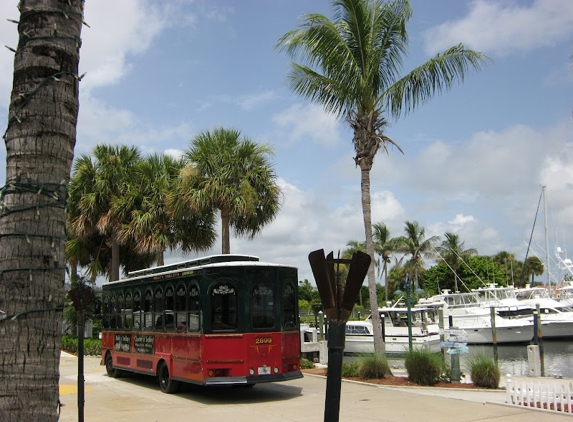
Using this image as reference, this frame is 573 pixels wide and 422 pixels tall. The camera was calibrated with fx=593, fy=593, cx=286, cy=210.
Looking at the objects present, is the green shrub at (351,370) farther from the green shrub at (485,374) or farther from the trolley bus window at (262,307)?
the trolley bus window at (262,307)

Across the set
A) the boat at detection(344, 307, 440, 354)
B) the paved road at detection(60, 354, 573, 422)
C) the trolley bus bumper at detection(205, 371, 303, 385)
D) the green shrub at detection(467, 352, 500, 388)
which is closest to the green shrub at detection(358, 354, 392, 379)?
the paved road at detection(60, 354, 573, 422)

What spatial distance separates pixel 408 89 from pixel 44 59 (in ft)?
46.1

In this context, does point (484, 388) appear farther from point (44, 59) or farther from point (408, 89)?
point (44, 59)

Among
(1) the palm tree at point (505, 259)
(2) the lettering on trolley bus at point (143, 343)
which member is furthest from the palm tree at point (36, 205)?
(1) the palm tree at point (505, 259)

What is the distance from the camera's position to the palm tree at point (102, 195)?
1009 inches

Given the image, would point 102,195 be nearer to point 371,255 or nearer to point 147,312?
point 147,312

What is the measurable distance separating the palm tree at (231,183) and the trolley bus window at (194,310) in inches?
278

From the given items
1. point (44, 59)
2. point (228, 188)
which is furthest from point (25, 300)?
point (228, 188)

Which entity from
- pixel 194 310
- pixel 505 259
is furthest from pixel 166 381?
pixel 505 259

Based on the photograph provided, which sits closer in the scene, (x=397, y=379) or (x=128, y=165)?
(x=397, y=379)

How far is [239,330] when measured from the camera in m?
13.3

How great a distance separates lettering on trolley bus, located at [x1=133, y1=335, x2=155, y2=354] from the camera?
615 inches

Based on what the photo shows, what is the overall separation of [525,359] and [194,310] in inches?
965

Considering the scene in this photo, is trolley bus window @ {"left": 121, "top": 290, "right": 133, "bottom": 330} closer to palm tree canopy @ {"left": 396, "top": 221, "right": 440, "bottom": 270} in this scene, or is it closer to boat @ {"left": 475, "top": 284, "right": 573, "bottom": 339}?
boat @ {"left": 475, "top": 284, "right": 573, "bottom": 339}
